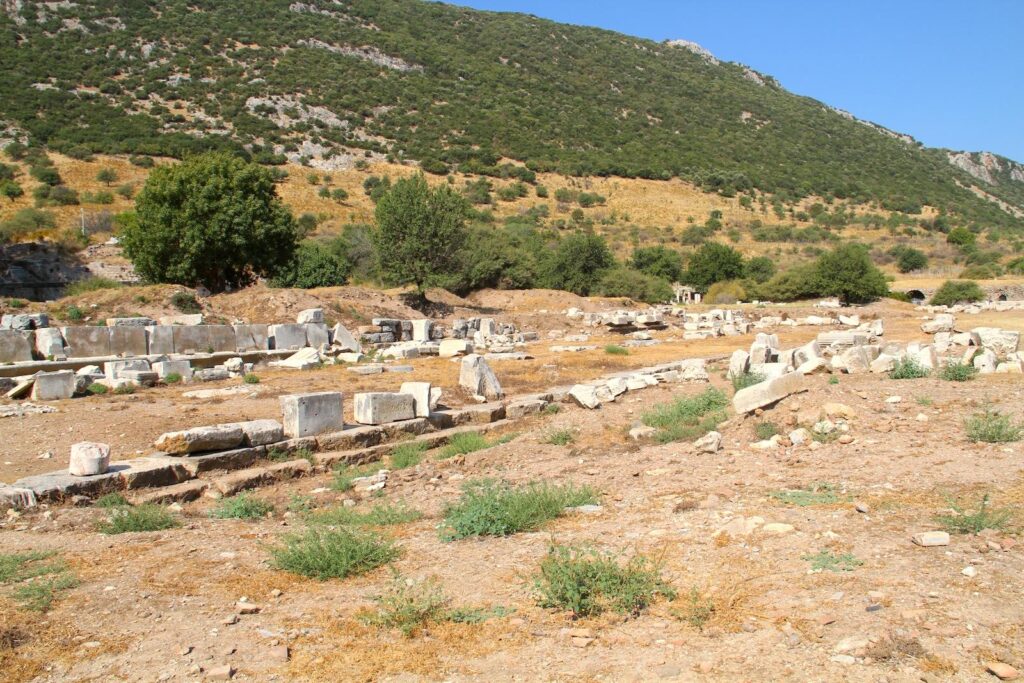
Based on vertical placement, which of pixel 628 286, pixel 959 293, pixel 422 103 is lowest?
pixel 628 286

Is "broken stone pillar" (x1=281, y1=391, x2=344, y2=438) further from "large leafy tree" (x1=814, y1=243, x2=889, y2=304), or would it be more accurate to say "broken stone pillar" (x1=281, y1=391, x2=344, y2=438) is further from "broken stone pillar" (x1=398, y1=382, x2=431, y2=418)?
"large leafy tree" (x1=814, y1=243, x2=889, y2=304)

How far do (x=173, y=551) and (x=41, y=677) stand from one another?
199cm

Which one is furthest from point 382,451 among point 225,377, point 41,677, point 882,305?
point 882,305

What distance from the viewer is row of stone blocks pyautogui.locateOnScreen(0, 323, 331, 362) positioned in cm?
1569

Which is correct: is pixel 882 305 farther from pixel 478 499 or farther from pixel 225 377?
pixel 478 499

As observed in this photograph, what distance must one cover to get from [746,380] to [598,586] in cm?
759

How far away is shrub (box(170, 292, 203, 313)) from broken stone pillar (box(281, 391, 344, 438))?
1300 centimetres

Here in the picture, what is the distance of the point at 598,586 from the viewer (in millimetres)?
4371

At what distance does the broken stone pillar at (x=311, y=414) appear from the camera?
9250 mm

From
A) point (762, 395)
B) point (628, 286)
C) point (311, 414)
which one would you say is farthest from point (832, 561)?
point (628, 286)

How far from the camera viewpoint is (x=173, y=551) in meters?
5.64

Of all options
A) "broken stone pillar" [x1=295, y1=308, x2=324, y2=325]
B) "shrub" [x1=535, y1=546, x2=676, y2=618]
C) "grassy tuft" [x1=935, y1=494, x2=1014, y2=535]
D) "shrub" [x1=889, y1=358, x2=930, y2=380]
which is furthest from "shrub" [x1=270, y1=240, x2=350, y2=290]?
"grassy tuft" [x1=935, y1=494, x2=1014, y2=535]

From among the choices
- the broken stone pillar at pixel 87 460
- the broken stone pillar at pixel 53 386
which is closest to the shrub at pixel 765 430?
the broken stone pillar at pixel 87 460

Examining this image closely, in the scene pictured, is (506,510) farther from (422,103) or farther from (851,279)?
(422,103)
